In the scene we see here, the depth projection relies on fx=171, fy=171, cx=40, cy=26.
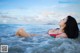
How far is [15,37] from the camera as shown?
1.87 m

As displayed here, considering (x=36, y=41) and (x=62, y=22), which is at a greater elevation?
(x=62, y=22)

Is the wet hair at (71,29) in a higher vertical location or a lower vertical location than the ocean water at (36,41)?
higher

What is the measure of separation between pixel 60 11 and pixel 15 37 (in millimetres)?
578

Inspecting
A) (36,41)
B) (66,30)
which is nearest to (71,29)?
(66,30)

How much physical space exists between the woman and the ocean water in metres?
0.04

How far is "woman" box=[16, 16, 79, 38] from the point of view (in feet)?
6.10

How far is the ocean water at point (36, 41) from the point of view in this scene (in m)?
1.82

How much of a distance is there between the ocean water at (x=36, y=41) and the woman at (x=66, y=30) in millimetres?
40

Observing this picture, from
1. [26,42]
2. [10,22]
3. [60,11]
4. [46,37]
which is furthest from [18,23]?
[60,11]

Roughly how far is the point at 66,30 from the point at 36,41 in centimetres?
35

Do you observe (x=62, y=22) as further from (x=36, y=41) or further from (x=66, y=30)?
(x=36, y=41)

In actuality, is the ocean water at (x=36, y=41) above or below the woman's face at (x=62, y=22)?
below

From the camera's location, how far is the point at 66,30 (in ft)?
6.13

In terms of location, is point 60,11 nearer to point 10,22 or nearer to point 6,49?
point 10,22
